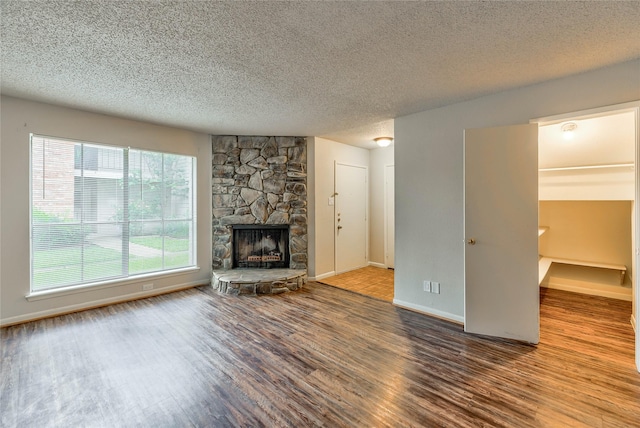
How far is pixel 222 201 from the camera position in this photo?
4.74m

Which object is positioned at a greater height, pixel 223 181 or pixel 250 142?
pixel 250 142

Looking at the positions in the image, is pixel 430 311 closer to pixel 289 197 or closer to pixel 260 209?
pixel 289 197

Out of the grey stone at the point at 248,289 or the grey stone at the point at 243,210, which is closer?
the grey stone at the point at 248,289

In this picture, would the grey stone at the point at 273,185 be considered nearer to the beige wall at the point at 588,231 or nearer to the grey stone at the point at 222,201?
the grey stone at the point at 222,201

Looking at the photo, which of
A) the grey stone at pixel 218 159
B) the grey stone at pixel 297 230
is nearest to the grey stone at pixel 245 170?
the grey stone at pixel 218 159

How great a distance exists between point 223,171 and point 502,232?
4.15 meters

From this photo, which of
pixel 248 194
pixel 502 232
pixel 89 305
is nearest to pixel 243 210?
pixel 248 194

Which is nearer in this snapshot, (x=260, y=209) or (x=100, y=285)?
(x=100, y=285)

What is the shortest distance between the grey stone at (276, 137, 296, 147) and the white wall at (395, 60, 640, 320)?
189 centimetres

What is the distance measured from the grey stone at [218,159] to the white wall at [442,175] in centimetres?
290

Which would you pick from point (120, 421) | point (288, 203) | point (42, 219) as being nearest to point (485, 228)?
point (288, 203)

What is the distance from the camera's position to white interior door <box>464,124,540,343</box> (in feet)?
8.63

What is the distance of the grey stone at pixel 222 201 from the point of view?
4.73 metres

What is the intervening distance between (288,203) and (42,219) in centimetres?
321
